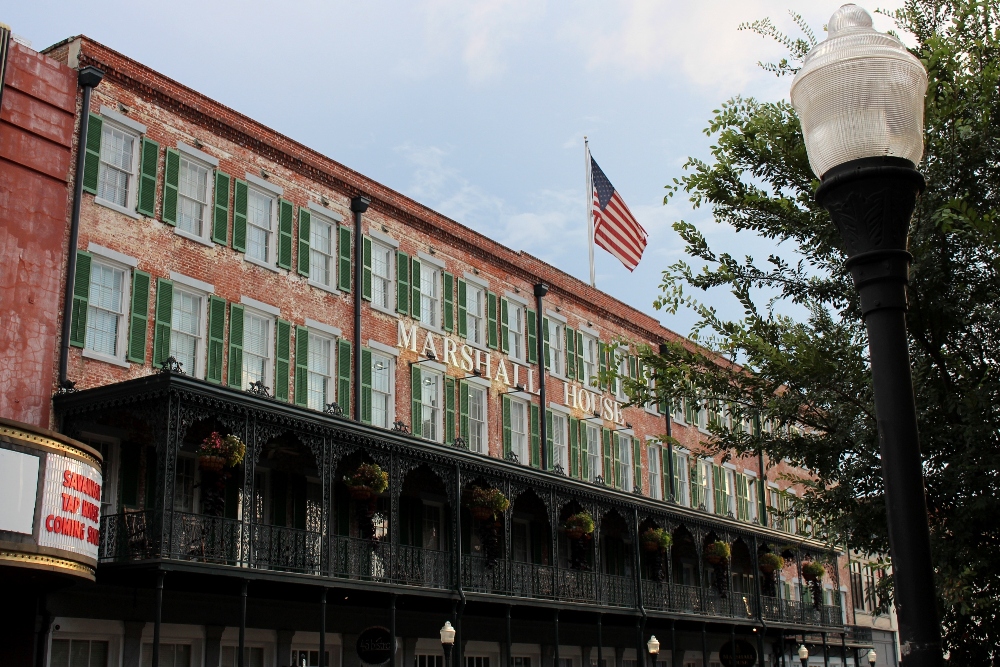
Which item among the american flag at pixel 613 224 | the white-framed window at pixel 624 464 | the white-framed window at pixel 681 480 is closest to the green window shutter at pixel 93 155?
the american flag at pixel 613 224

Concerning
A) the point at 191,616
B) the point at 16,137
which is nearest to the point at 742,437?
the point at 191,616

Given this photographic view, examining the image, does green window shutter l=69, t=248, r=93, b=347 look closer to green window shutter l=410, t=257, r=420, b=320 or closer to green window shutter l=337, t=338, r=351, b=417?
green window shutter l=337, t=338, r=351, b=417

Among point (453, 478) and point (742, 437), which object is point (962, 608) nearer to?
point (742, 437)

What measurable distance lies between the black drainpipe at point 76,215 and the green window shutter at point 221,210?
10.9ft

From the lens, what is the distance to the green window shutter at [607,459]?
116 feet

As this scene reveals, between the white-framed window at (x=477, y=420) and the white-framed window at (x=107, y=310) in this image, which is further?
the white-framed window at (x=477, y=420)

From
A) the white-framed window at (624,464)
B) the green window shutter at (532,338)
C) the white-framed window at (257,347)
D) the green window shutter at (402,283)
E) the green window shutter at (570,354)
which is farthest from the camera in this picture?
the white-framed window at (624,464)

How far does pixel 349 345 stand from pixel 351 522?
4.13m

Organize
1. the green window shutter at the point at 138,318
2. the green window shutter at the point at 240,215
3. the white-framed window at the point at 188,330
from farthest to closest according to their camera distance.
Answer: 1. the green window shutter at the point at 240,215
2. the white-framed window at the point at 188,330
3. the green window shutter at the point at 138,318

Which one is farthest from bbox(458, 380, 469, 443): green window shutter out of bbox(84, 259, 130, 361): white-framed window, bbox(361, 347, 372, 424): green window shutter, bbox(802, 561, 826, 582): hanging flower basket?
bbox(802, 561, 826, 582): hanging flower basket

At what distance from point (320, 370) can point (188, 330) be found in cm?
369

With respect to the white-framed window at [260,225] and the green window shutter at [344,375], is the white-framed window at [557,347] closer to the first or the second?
the green window shutter at [344,375]

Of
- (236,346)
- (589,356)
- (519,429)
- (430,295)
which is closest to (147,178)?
(236,346)

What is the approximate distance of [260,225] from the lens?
2453 centimetres
